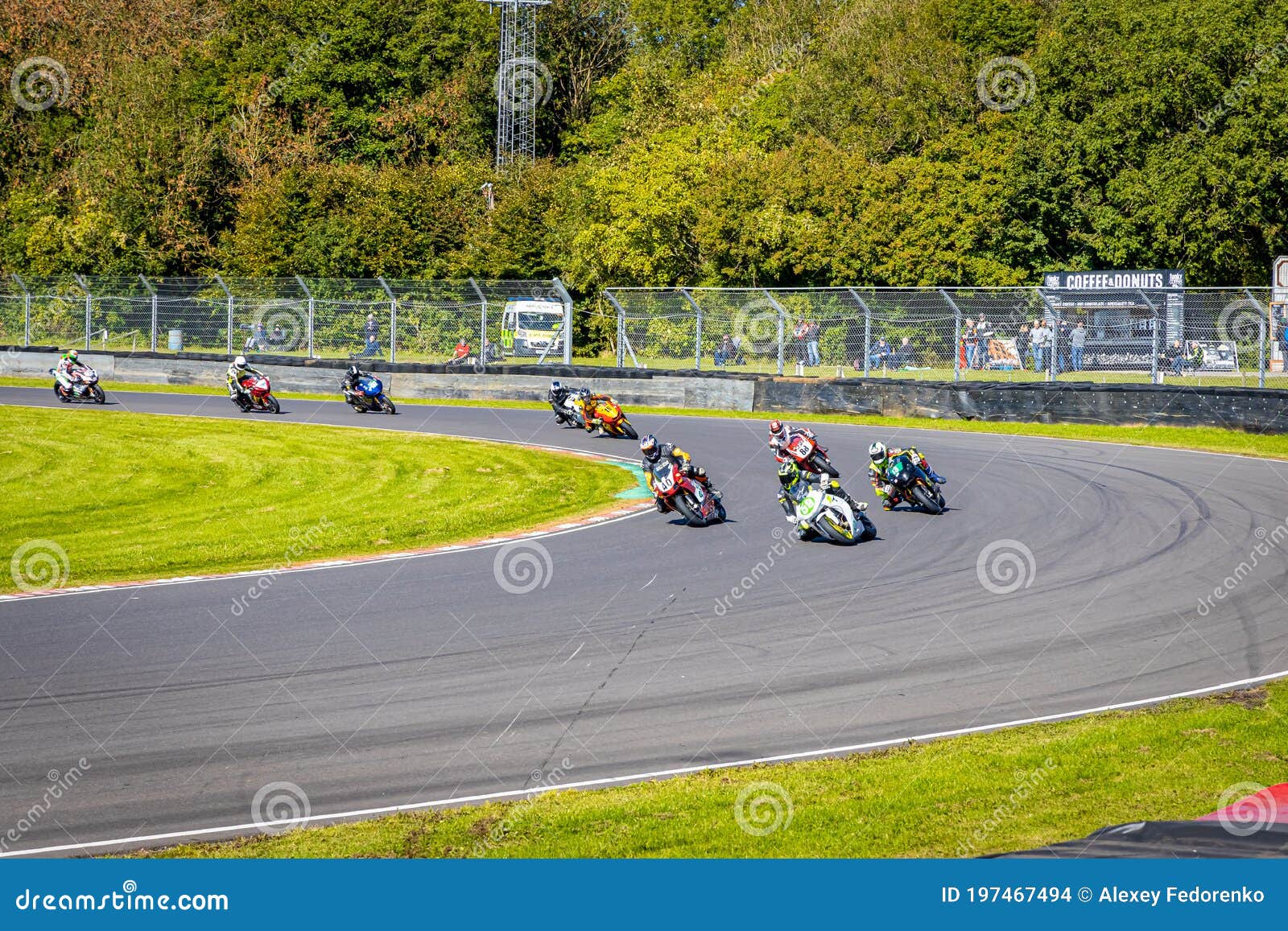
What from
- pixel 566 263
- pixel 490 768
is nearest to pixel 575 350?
pixel 566 263

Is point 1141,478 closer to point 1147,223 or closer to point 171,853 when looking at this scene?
point 171,853

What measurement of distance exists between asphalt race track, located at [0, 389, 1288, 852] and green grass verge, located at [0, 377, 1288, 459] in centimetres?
708

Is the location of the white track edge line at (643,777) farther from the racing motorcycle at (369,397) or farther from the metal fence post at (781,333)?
the racing motorcycle at (369,397)

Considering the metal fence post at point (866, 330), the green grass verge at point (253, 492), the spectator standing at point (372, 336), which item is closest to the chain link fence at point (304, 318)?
the spectator standing at point (372, 336)

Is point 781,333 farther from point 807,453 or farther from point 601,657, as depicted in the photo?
point 601,657

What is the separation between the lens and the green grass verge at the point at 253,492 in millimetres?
14508

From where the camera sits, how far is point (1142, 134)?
134ft

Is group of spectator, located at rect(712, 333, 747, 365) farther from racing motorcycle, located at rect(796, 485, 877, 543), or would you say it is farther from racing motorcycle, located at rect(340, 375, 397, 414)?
racing motorcycle, located at rect(796, 485, 877, 543)

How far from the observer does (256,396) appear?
28.5m

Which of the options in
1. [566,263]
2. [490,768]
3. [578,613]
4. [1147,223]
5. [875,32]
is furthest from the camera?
[875,32]

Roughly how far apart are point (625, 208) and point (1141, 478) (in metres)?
29.0

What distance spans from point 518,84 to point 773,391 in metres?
37.5

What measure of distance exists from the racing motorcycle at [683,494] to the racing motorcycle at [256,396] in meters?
15.3

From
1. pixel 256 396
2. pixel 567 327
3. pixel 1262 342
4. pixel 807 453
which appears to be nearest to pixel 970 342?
pixel 1262 342
